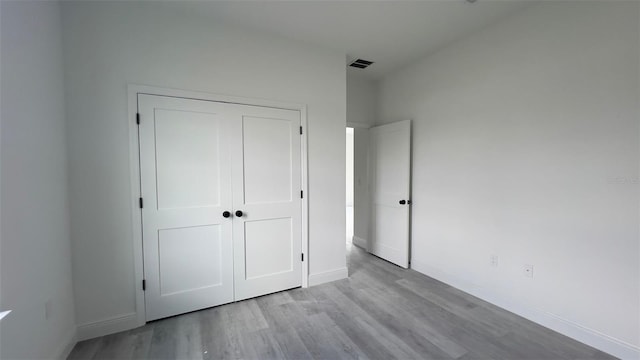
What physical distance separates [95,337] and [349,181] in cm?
834

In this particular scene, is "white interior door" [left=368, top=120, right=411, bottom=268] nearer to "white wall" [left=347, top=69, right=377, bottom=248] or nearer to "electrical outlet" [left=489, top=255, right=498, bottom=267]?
"white wall" [left=347, top=69, right=377, bottom=248]

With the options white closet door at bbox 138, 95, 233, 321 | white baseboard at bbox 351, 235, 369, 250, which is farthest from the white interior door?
white closet door at bbox 138, 95, 233, 321

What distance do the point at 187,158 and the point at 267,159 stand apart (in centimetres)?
76

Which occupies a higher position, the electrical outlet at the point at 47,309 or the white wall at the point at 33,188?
the white wall at the point at 33,188

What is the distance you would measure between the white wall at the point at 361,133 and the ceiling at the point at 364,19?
0.93 metres

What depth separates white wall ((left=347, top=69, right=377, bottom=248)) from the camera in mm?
3963

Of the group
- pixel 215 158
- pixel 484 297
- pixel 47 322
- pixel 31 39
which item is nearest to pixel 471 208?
pixel 484 297

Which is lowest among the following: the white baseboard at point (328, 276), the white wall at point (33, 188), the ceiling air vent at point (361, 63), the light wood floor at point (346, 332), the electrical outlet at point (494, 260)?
the light wood floor at point (346, 332)

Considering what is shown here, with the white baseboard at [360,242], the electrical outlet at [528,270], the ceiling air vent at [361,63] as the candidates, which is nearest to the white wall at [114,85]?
the ceiling air vent at [361,63]

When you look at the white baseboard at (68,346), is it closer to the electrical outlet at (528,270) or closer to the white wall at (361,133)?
the white wall at (361,133)

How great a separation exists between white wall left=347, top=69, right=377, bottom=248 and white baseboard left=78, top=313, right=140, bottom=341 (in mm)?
3173

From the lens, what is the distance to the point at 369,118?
162 inches

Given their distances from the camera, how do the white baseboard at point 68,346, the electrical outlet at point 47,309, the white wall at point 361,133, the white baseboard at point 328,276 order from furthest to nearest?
the white wall at point 361,133, the white baseboard at point 328,276, the white baseboard at point 68,346, the electrical outlet at point 47,309

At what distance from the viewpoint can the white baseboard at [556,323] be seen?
1832 mm
